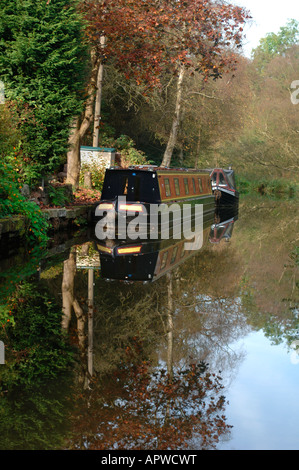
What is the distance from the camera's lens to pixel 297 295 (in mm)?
8680

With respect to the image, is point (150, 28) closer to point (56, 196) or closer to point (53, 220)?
point (56, 196)

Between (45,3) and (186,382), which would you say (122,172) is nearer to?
(45,3)

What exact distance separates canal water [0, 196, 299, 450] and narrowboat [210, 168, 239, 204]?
1788 centimetres

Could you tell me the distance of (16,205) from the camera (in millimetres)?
12352

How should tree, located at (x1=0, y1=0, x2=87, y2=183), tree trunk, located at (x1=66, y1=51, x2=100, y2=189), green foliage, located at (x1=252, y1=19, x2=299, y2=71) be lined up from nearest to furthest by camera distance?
1. tree, located at (x1=0, y1=0, x2=87, y2=183)
2. tree trunk, located at (x1=66, y1=51, x2=100, y2=189)
3. green foliage, located at (x1=252, y1=19, x2=299, y2=71)

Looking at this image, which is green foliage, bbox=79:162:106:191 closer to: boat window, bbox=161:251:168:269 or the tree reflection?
boat window, bbox=161:251:168:269

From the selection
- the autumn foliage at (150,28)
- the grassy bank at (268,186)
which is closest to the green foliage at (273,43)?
the grassy bank at (268,186)

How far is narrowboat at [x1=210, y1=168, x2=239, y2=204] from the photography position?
2891cm

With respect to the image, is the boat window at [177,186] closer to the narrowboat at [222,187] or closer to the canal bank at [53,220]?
the canal bank at [53,220]

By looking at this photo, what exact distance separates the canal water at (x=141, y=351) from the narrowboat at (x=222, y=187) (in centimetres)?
1788

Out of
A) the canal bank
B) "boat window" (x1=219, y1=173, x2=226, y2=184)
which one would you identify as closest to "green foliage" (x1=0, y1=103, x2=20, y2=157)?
the canal bank

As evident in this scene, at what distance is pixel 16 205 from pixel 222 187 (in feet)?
58.4

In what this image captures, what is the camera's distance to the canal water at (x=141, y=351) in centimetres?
367
